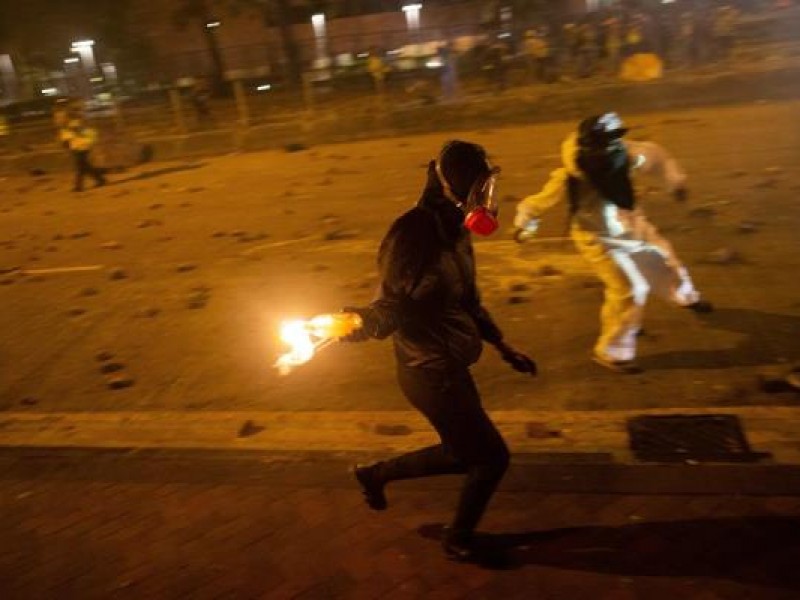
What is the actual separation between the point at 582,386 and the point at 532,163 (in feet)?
22.5

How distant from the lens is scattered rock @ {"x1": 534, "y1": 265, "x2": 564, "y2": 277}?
6977mm

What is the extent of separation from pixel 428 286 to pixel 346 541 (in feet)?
4.62

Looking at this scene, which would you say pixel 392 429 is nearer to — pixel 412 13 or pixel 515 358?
pixel 515 358

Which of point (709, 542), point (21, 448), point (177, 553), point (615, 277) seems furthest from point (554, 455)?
point (21, 448)

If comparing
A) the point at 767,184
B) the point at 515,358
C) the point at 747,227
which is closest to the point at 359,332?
the point at 515,358

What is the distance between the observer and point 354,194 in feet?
35.6

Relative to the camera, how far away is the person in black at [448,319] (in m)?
3.02

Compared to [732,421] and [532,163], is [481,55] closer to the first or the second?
[532,163]

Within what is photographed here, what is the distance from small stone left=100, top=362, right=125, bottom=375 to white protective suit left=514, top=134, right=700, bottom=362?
10.0ft


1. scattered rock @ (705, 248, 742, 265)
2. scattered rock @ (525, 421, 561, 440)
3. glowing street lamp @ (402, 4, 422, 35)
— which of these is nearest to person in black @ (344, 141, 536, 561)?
scattered rock @ (525, 421, 561, 440)

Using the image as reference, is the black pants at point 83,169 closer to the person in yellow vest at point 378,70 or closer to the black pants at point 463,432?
the person in yellow vest at point 378,70

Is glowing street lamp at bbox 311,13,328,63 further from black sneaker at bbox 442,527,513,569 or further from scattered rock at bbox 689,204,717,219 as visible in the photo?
black sneaker at bbox 442,527,513,569

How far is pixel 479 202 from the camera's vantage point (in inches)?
116

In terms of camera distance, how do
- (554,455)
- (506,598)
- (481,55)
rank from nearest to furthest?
(506,598) → (554,455) → (481,55)
